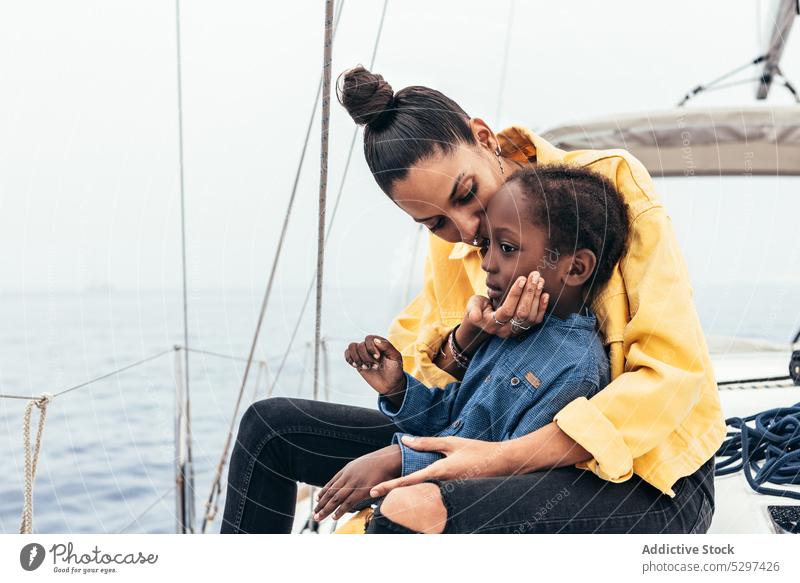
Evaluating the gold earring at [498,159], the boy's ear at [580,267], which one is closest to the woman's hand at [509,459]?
the boy's ear at [580,267]

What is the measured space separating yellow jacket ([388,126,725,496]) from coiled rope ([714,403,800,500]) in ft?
0.78

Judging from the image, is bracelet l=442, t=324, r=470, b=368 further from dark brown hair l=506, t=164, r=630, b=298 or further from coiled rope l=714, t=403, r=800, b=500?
coiled rope l=714, t=403, r=800, b=500

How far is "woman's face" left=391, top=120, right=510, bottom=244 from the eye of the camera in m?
0.62

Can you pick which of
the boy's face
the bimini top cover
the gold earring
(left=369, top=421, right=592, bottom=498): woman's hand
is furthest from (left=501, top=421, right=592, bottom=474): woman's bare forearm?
the bimini top cover

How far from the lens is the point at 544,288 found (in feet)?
1.91

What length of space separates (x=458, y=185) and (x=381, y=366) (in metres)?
0.17

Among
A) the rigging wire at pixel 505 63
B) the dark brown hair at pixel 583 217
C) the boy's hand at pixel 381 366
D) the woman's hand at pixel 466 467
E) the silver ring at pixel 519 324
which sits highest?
the rigging wire at pixel 505 63

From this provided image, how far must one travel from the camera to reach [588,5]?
0.77 meters

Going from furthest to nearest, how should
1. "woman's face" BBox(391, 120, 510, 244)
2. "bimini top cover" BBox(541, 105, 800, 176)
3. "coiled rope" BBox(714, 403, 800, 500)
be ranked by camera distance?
1. "bimini top cover" BBox(541, 105, 800, 176)
2. "coiled rope" BBox(714, 403, 800, 500)
3. "woman's face" BBox(391, 120, 510, 244)

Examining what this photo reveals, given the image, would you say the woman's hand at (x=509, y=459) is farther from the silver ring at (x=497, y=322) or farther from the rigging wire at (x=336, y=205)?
the rigging wire at (x=336, y=205)

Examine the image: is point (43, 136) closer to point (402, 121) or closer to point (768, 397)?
point (402, 121)

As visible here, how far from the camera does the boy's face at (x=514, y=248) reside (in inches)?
22.5
